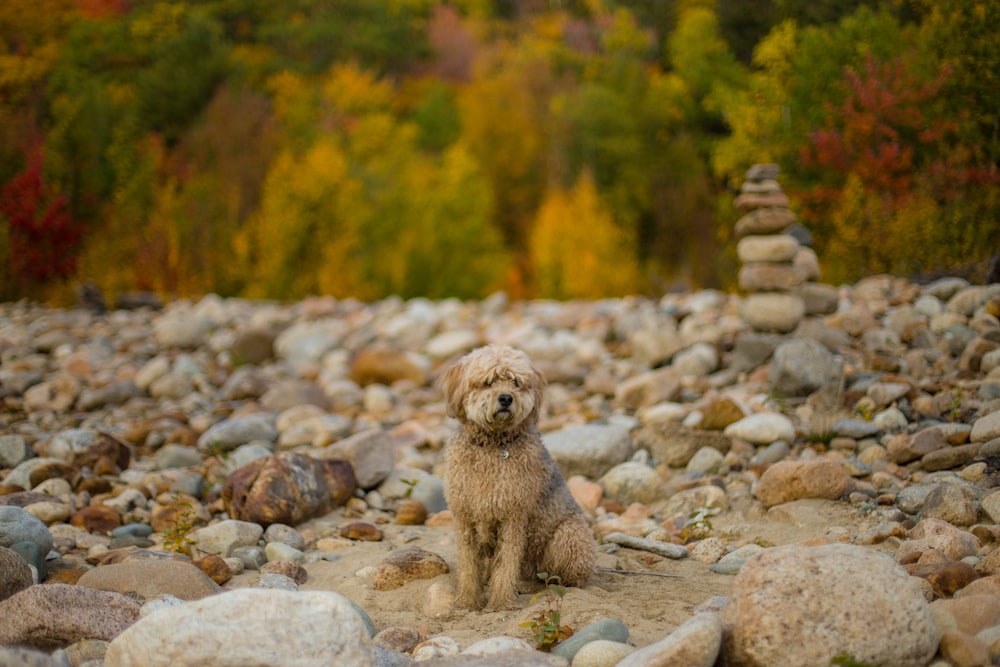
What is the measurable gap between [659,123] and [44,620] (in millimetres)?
23541

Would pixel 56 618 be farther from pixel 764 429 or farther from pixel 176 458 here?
pixel 764 429

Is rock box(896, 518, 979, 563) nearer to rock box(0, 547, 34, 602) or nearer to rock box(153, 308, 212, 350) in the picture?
rock box(0, 547, 34, 602)

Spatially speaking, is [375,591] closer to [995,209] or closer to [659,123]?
[995,209]

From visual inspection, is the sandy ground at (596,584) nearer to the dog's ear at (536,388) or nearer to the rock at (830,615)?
the rock at (830,615)

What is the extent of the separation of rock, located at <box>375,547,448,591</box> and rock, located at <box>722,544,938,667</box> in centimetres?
220

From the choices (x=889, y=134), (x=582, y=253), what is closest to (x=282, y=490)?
(x=889, y=134)

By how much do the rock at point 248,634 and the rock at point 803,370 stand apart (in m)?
5.86

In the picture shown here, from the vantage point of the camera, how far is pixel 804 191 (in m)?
12.8

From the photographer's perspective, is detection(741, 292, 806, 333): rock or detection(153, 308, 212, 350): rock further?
detection(153, 308, 212, 350): rock

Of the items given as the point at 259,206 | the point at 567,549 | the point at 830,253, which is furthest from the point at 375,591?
the point at 259,206

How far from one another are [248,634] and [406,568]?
201 centimetres

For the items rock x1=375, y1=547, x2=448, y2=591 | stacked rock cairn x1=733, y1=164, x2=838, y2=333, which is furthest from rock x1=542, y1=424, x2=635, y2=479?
stacked rock cairn x1=733, y1=164, x2=838, y2=333

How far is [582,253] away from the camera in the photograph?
69.7 ft

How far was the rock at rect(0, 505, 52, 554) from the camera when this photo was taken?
5.31 m
